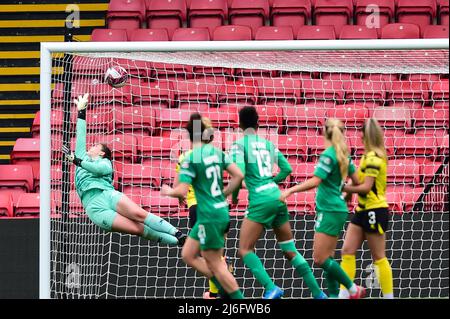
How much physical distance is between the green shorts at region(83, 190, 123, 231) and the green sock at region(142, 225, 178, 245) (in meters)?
0.37

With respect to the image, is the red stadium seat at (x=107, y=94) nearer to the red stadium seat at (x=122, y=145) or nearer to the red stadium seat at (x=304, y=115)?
the red stadium seat at (x=122, y=145)

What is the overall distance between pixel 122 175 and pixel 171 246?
1.02 metres

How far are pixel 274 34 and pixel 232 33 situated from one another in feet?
1.68

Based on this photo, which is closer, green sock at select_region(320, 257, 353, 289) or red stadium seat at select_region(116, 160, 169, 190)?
green sock at select_region(320, 257, 353, 289)

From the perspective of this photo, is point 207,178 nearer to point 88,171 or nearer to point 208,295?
point 88,171

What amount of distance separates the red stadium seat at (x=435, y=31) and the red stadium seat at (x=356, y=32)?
1.99 ft

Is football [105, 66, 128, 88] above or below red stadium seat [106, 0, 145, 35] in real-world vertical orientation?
below

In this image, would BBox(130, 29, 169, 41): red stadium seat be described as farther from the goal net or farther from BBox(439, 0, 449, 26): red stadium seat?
BBox(439, 0, 449, 26): red stadium seat

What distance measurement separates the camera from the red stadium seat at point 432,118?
493 inches

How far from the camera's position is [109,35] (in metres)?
14.7

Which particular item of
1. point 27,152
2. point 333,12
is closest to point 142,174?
point 27,152

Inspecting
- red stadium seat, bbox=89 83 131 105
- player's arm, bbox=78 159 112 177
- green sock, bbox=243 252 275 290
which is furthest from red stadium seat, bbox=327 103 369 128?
green sock, bbox=243 252 275 290

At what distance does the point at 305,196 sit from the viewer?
12.3m

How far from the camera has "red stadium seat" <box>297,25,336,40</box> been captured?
14.3 meters
